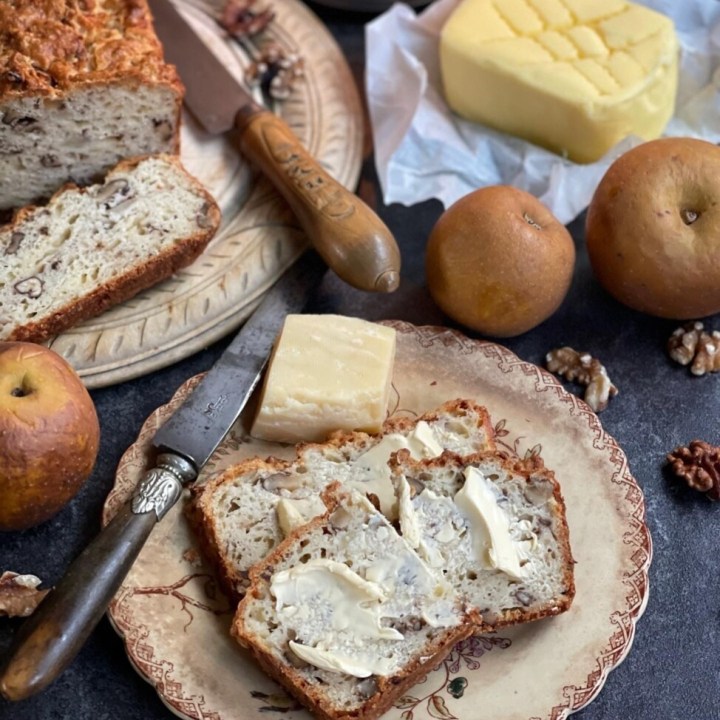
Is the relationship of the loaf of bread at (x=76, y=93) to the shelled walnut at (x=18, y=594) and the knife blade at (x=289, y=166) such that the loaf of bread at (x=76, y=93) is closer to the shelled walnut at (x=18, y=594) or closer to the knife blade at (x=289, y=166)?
the knife blade at (x=289, y=166)

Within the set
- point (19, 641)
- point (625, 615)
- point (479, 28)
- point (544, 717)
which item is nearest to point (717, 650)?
point (625, 615)

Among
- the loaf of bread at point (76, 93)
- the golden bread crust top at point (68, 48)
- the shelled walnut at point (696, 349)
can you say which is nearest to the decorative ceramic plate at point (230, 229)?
the loaf of bread at point (76, 93)

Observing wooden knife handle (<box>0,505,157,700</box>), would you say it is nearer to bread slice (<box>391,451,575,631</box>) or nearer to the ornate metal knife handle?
the ornate metal knife handle

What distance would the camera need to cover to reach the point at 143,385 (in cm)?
258

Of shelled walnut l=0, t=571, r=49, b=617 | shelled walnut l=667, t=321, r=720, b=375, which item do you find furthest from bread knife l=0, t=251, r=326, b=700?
Result: shelled walnut l=667, t=321, r=720, b=375

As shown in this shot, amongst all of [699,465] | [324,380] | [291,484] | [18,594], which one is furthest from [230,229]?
[699,465]

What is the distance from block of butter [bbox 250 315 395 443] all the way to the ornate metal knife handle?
0.70ft

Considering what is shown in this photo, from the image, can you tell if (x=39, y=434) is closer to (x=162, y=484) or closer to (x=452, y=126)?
(x=162, y=484)

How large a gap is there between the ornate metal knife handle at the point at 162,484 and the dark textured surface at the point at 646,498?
254 mm

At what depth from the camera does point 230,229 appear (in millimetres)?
2838

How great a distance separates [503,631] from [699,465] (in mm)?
703

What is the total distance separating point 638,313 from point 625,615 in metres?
0.98

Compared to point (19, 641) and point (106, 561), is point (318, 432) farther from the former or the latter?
point (19, 641)

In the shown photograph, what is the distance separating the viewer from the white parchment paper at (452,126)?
302cm
